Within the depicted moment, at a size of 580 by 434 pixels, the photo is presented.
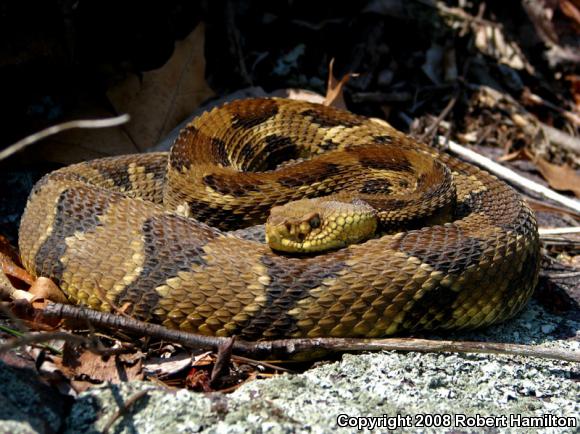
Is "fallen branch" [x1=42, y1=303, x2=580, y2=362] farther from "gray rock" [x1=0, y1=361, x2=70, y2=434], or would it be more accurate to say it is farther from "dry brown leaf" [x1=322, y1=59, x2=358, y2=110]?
"dry brown leaf" [x1=322, y1=59, x2=358, y2=110]

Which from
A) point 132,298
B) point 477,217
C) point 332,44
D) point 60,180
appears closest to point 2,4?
point 60,180

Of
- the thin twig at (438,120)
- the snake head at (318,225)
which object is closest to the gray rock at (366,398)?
the snake head at (318,225)

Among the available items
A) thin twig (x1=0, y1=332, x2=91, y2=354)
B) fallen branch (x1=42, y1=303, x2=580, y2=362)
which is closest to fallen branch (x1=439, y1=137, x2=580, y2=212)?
fallen branch (x1=42, y1=303, x2=580, y2=362)

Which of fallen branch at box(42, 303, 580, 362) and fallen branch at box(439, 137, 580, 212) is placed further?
fallen branch at box(439, 137, 580, 212)

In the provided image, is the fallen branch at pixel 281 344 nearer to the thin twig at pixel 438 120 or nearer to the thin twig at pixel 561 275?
the thin twig at pixel 561 275

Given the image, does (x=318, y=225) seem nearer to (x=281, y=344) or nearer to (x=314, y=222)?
(x=314, y=222)

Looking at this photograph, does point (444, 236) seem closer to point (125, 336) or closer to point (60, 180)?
point (125, 336)
